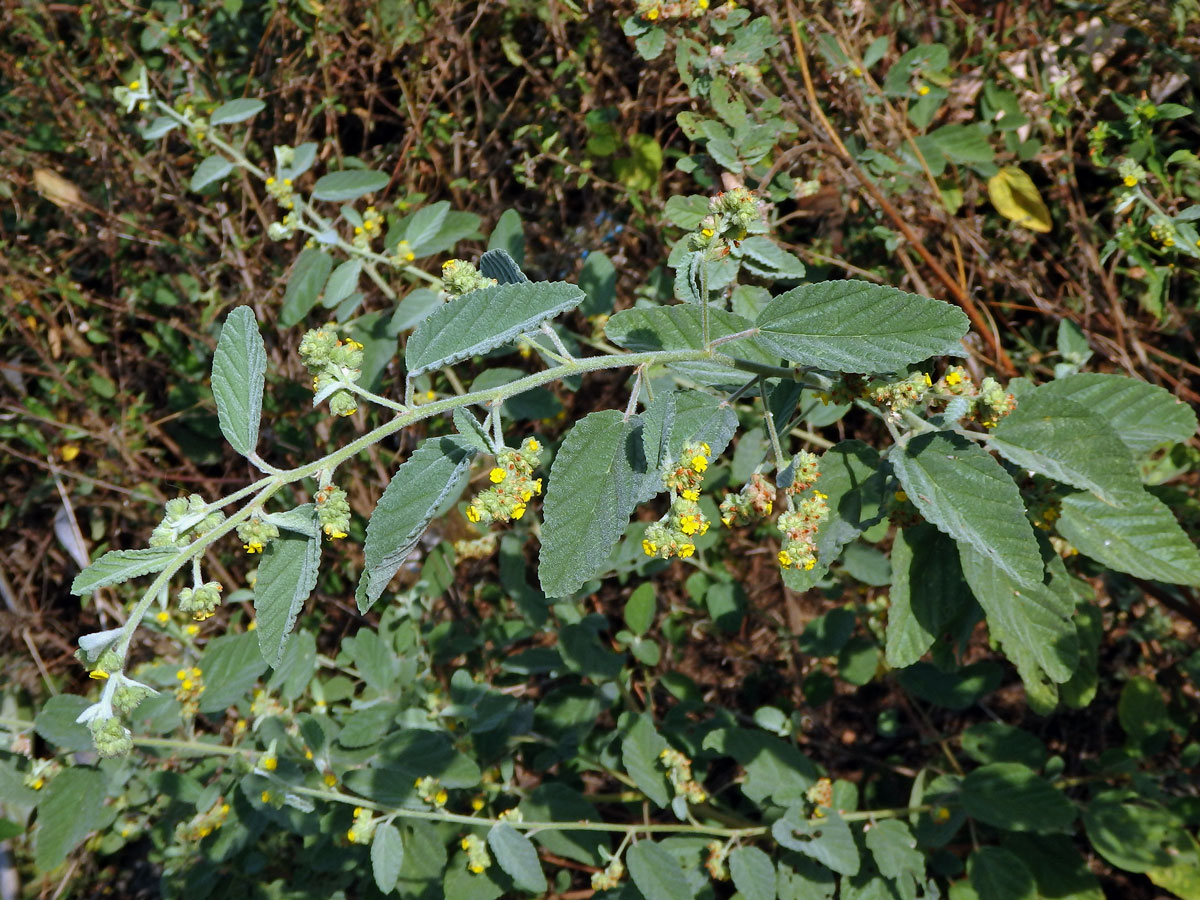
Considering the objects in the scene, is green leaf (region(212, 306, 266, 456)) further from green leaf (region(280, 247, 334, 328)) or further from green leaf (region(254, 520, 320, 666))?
green leaf (region(280, 247, 334, 328))

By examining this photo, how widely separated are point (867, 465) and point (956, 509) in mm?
317

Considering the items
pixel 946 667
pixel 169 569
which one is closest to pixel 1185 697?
pixel 946 667

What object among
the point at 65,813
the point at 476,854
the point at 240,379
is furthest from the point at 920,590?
the point at 65,813

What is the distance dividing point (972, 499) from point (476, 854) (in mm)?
1569

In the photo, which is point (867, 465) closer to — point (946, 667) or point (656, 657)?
point (946, 667)

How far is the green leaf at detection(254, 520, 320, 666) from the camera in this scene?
1494 mm

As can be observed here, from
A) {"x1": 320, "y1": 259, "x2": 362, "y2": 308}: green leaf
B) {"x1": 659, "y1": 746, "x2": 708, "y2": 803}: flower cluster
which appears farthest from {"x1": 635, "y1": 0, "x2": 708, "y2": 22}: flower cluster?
{"x1": 659, "y1": 746, "x2": 708, "y2": 803}: flower cluster

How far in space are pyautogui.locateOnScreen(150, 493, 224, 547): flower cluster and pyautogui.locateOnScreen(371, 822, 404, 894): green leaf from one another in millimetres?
1090

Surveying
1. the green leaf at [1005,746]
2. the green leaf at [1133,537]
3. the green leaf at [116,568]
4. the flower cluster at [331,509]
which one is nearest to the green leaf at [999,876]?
the green leaf at [1005,746]

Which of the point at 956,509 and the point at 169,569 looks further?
the point at 956,509

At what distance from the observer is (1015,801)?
2414mm

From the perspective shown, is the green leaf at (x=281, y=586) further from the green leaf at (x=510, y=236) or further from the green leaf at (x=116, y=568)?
the green leaf at (x=510, y=236)

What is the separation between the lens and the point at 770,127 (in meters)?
Result: 2.53

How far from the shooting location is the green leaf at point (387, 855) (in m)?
2.26
